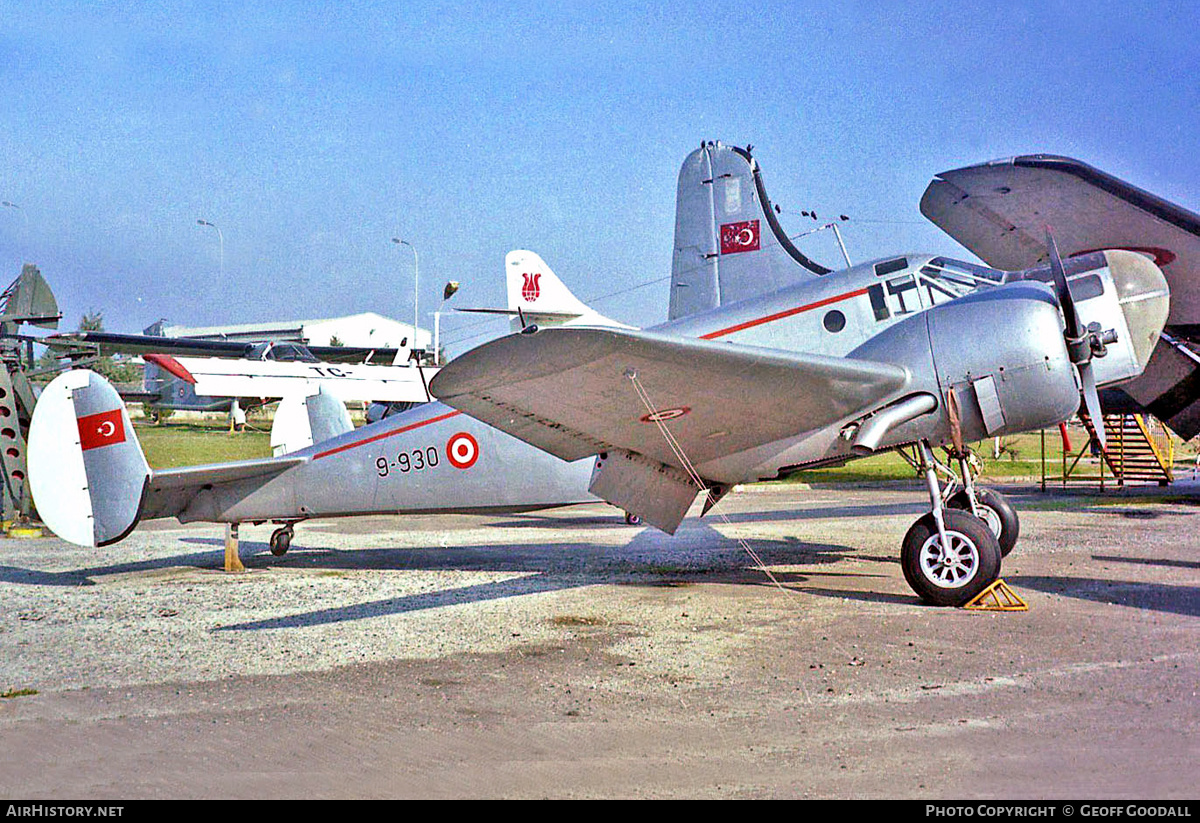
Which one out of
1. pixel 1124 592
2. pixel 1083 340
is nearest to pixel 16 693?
pixel 1083 340

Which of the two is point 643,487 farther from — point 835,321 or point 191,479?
point 191,479

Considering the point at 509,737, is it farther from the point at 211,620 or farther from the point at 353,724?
the point at 211,620

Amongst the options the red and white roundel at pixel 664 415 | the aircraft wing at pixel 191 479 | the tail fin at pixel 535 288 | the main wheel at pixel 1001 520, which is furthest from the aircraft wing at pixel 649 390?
the tail fin at pixel 535 288

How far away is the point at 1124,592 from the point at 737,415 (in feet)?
13.2

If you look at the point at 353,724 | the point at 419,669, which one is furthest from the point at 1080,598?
the point at 353,724

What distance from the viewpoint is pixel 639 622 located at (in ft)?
26.2

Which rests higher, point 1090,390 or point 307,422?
point 307,422

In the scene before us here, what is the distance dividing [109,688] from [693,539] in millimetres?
8881

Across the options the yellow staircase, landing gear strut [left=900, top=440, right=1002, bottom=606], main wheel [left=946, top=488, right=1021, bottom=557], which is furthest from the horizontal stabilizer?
the yellow staircase

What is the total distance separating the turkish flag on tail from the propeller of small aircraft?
855cm

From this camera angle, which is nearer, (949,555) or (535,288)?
(949,555)

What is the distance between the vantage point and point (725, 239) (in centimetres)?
1513

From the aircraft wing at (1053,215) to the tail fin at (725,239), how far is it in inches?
86.9

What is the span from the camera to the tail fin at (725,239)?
48.9 feet
